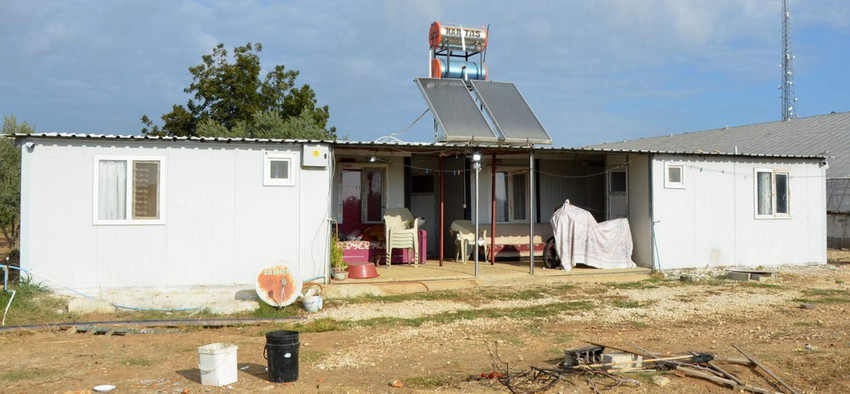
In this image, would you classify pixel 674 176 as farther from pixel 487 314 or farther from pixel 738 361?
pixel 738 361

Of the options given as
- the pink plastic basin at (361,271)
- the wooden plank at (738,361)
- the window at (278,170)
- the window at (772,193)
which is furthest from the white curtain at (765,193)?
the window at (278,170)

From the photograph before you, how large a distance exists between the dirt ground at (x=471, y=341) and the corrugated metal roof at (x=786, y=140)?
13951mm

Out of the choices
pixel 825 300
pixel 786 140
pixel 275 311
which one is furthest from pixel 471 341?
pixel 786 140

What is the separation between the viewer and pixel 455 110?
13461 mm

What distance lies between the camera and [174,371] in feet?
21.1

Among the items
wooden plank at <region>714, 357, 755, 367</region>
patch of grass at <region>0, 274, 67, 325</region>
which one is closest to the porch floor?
patch of grass at <region>0, 274, 67, 325</region>

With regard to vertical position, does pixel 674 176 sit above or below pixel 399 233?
above

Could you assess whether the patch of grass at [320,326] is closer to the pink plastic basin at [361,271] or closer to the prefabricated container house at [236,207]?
the prefabricated container house at [236,207]

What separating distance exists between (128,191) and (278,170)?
7.36 feet

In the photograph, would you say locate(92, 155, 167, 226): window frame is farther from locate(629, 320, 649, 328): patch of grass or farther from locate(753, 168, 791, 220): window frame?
locate(753, 168, 791, 220): window frame

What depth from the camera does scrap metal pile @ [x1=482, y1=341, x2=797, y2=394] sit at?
19.2ft

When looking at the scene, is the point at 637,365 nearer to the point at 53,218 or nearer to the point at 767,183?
the point at 53,218

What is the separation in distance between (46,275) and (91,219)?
1.00m

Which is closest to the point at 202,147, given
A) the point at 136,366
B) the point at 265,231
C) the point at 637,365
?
the point at 265,231
